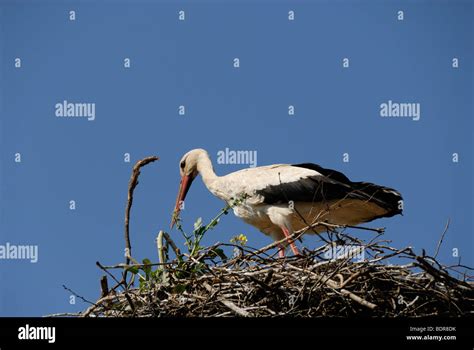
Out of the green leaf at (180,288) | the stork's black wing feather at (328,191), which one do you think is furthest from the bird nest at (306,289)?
the stork's black wing feather at (328,191)

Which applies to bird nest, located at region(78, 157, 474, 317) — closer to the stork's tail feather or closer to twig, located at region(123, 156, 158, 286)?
twig, located at region(123, 156, 158, 286)

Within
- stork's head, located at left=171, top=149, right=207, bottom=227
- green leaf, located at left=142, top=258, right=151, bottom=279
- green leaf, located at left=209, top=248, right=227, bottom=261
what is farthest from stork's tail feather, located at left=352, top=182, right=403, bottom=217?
green leaf, located at left=142, top=258, right=151, bottom=279

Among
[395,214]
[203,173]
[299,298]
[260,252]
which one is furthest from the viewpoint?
[203,173]

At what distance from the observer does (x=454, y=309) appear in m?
4.91

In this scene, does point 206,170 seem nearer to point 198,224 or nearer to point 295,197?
point 295,197

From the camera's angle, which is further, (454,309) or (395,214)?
(395,214)

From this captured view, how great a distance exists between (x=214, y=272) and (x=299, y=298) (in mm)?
452

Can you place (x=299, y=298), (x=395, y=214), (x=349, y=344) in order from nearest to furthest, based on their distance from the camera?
(x=349, y=344) < (x=299, y=298) < (x=395, y=214)

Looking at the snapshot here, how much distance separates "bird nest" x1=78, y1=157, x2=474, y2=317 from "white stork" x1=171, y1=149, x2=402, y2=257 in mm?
1704

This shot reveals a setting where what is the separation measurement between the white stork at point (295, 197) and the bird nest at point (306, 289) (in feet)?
5.59

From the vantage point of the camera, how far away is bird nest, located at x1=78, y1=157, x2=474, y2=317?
480cm

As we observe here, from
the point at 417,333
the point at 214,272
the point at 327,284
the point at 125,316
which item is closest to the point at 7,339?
the point at 125,316

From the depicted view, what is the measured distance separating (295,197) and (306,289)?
2337mm

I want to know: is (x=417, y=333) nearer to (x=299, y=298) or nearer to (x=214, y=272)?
(x=299, y=298)
